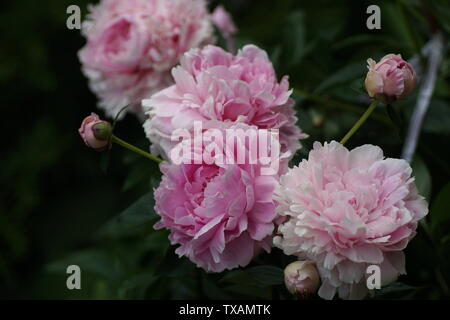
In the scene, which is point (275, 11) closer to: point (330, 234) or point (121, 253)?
point (121, 253)

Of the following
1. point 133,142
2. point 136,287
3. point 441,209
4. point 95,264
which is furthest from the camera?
point 133,142

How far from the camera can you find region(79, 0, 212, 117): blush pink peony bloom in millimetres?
683

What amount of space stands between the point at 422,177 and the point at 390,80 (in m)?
0.23

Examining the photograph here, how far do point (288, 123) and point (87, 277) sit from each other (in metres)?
0.57

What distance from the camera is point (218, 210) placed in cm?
46

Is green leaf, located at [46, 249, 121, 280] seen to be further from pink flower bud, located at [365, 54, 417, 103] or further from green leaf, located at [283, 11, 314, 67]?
pink flower bud, located at [365, 54, 417, 103]

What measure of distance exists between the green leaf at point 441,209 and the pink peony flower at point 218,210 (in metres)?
0.21

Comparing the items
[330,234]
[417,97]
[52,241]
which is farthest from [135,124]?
[330,234]

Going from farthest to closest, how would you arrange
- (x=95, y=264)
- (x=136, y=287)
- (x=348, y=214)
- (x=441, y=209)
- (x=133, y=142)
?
(x=133, y=142) → (x=95, y=264) → (x=136, y=287) → (x=441, y=209) → (x=348, y=214)

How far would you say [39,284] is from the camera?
3.64 ft

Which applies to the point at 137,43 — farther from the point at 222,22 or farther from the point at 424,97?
the point at 424,97

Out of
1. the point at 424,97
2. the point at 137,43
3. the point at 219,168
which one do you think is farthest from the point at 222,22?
the point at 219,168

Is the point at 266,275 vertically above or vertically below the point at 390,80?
below

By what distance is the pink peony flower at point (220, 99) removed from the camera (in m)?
0.50
